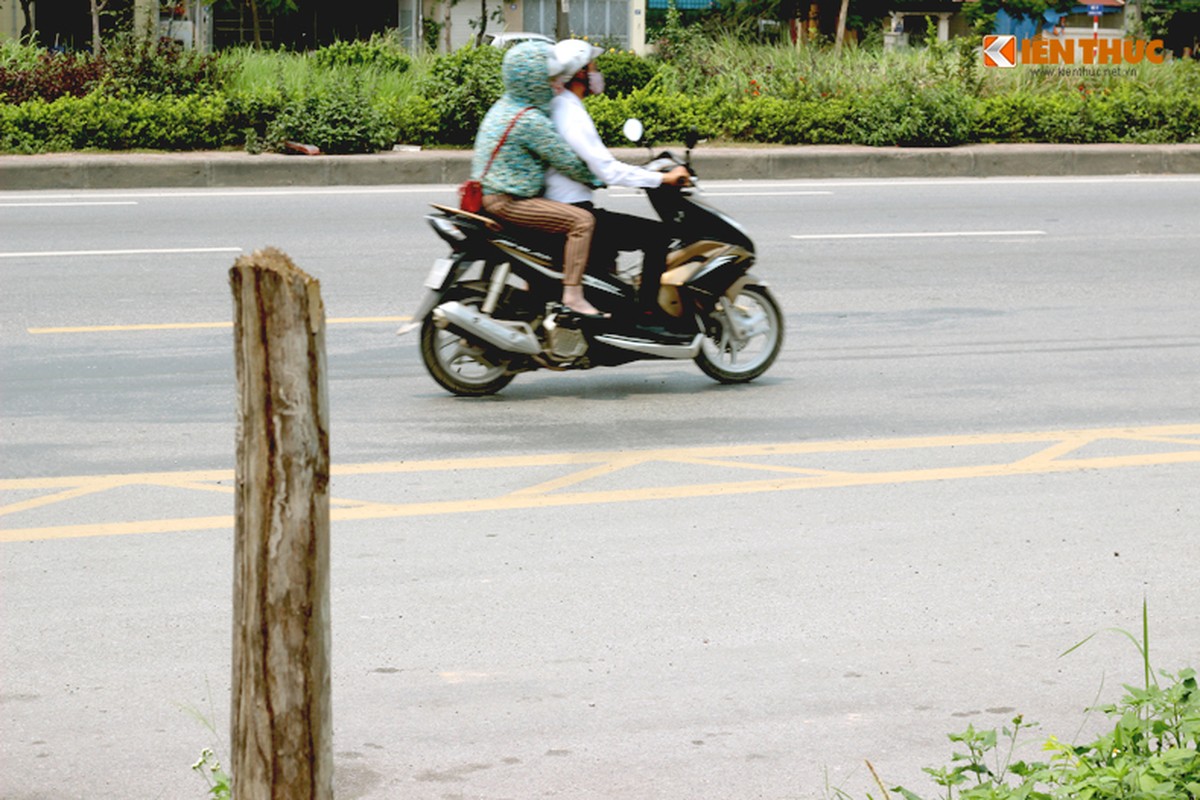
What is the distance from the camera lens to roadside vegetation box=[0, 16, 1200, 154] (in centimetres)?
1711

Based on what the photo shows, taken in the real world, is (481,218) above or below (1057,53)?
below

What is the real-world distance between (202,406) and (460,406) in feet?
3.84

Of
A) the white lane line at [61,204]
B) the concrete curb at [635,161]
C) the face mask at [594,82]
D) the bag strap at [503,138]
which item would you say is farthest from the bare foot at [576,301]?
the concrete curb at [635,161]

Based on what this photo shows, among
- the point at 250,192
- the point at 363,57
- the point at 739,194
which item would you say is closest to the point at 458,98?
the point at 250,192

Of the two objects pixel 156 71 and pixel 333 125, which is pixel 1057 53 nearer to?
pixel 333 125

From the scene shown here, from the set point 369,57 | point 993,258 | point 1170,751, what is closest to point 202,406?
point 1170,751

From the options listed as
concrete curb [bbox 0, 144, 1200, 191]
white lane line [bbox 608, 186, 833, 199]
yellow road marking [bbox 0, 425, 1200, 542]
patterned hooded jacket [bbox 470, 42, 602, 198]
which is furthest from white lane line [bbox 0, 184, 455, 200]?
yellow road marking [bbox 0, 425, 1200, 542]

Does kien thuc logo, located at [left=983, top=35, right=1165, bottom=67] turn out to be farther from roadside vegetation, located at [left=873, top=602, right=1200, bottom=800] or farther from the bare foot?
roadside vegetation, located at [left=873, top=602, right=1200, bottom=800]

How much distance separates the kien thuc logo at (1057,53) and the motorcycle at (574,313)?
44.6 feet

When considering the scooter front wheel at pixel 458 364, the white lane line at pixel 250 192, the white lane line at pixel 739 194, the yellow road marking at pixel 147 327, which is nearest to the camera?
the scooter front wheel at pixel 458 364

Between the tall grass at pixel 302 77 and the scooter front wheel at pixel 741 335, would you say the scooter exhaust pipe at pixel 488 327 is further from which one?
the tall grass at pixel 302 77

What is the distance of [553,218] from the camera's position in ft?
25.6

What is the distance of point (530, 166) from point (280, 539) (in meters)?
5.38

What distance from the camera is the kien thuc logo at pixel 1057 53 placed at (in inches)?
826
